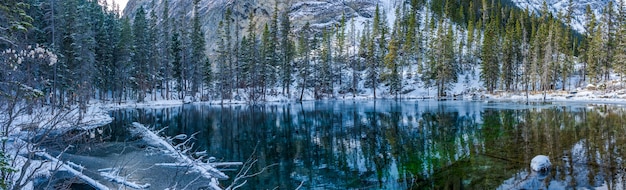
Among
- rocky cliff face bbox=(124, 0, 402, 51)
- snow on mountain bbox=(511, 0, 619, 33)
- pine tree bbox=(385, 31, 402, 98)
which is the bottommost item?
pine tree bbox=(385, 31, 402, 98)

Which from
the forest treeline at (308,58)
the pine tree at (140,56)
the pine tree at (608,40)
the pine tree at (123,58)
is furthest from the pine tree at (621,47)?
the pine tree at (123,58)

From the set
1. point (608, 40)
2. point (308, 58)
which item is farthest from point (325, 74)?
point (608, 40)

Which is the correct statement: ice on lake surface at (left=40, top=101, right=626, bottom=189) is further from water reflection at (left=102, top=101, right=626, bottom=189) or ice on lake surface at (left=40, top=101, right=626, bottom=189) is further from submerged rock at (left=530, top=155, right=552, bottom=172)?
submerged rock at (left=530, top=155, right=552, bottom=172)

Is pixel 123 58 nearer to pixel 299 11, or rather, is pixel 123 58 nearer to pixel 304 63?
pixel 304 63

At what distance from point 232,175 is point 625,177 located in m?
11.7

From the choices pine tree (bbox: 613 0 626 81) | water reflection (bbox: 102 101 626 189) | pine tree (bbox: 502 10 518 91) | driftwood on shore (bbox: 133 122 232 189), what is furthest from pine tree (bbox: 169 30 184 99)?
pine tree (bbox: 613 0 626 81)

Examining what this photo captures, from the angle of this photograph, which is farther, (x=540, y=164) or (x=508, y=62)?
(x=508, y=62)

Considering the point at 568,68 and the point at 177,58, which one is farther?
the point at 568,68

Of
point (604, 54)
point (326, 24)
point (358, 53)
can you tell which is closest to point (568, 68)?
point (604, 54)

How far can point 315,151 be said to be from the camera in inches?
648

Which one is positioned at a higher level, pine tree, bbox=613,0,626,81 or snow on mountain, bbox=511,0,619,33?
snow on mountain, bbox=511,0,619,33

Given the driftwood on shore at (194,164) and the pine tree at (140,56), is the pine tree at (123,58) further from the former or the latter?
the driftwood on shore at (194,164)

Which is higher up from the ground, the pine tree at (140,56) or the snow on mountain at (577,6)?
the snow on mountain at (577,6)

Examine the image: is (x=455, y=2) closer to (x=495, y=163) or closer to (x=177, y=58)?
(x=177, y=58)
